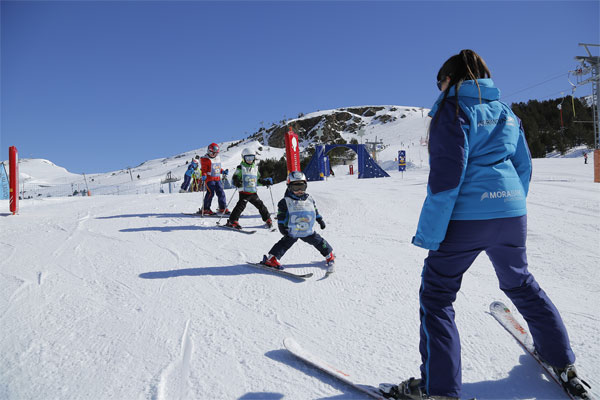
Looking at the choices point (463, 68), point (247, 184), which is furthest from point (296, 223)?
point (247, 184)

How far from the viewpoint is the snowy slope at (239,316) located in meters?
1.98

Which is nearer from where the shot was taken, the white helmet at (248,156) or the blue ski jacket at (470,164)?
the blue ski jacket at (470,164)

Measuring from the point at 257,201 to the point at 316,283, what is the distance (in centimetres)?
341

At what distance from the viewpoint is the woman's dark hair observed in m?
1.69

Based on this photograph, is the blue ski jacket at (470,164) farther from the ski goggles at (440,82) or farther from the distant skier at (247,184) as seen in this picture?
the distant skier at (247,184)

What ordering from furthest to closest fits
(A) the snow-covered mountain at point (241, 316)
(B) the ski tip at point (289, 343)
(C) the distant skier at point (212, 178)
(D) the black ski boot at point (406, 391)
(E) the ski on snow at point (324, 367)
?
(C) the distant skier at point (212, 178) < (B) the ski tip at point (289, 343) < (A) the snow-covered mountain at point (241, 316) < (E) the ski on snow at point (324, 367) < (D) the black ski boot at point (406, 391)

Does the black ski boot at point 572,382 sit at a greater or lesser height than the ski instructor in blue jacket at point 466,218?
lesser

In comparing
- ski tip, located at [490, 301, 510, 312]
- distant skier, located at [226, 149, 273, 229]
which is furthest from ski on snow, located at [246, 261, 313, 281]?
distant skier, located at [226, 149, 273, 229]

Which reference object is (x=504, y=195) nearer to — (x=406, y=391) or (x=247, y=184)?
(x=406, y=391)

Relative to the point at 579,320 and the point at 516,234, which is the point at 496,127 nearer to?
the point at 516,234

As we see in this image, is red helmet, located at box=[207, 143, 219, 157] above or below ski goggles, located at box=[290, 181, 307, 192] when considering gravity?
above

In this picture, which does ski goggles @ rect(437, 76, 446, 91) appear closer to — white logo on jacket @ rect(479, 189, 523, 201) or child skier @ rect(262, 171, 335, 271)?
white logo on jacket @ rect(479, 189, 523, 201)

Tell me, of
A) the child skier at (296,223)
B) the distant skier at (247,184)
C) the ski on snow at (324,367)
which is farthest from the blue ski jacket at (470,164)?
the distant skier at (247,184)

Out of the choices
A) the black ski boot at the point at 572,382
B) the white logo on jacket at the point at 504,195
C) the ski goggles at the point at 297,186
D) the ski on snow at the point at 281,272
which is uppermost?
the ski goggles at the point at 297,186
